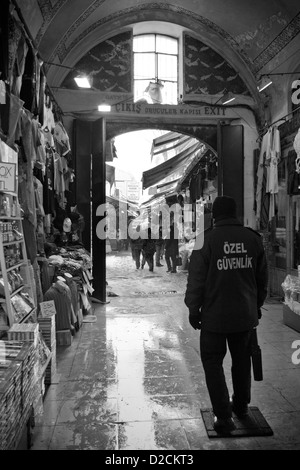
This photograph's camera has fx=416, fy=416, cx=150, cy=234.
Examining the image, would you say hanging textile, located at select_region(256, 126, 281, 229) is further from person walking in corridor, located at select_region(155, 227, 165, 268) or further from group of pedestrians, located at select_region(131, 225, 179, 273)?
person walking in corridor, located at select_region(155, 227, 165, 268)

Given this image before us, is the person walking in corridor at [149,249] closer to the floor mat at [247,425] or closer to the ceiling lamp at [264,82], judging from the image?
the ceiling lamp at [264,82]

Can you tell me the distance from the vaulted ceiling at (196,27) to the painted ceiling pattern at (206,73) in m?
0.14

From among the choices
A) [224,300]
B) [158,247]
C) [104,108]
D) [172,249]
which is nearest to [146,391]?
[224,300]

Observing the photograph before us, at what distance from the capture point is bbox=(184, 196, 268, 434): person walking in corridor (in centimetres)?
313

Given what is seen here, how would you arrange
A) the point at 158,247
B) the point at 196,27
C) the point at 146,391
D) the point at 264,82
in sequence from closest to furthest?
the point at 146,391 < the point at 264,82 < the point at 196,27 < the point at 158,247

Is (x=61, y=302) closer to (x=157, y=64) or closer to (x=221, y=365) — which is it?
(x=221, y=365)

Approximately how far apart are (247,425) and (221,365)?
0.53 m

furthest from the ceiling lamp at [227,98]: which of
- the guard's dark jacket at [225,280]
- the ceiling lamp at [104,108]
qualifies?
the guard's dark jacket at [225,280]

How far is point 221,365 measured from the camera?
3217 mm

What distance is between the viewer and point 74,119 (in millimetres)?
8781

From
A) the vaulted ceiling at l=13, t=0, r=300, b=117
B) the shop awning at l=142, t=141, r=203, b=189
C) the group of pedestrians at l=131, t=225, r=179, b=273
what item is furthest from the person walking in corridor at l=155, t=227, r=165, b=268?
the vaulted ceiling at l=13, t=0, r=300, b=117

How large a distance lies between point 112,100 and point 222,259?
674cm

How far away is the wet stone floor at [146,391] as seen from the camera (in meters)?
3.11

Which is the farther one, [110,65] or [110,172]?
[110,172]
